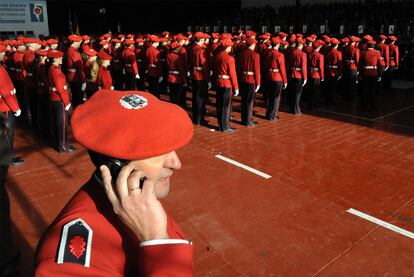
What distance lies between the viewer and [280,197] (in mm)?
4418

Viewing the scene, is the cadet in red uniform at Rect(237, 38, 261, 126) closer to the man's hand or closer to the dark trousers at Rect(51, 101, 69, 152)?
the dark trousers at Rect(51, 101, 69, 152)

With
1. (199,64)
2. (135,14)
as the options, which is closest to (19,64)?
(199,64)

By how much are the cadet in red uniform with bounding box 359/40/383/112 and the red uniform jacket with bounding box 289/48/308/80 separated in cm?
145

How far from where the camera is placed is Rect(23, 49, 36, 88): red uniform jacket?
23.8 ft

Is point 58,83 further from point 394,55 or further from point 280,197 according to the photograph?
point 394,55

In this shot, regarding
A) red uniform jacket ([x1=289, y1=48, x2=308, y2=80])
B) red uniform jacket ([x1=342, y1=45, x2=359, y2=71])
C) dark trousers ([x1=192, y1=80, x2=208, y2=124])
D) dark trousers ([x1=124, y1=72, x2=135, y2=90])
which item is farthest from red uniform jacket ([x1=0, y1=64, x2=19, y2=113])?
red uniform jacket ([x1=342, y1=45, x2=359, y2=71])

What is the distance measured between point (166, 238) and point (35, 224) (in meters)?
3.34

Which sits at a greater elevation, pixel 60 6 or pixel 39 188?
pixel 60 6

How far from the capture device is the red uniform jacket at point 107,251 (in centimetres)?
95

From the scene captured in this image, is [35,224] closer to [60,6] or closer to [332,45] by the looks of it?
[332,45]

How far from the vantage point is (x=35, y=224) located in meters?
3.83

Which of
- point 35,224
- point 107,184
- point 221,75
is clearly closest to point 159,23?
point 221,75

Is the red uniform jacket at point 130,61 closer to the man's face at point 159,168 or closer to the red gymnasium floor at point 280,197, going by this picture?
the red gymnasium floor at point 280,197

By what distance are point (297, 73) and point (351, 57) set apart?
2.20 meters
